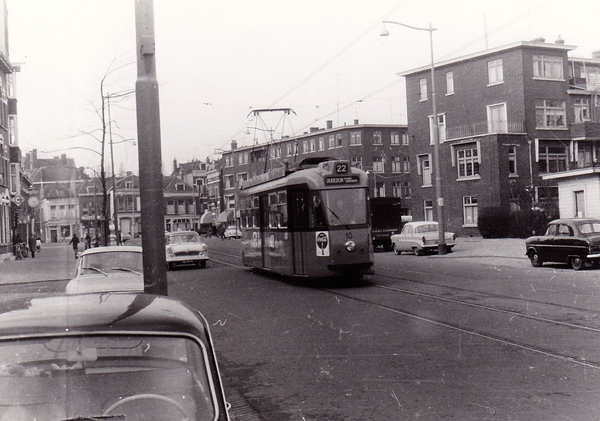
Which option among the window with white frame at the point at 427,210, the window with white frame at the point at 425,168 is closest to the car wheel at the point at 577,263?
the window with white frame at the point at 427,210

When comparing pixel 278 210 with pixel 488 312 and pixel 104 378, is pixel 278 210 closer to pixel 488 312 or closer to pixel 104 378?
pixel 488 312

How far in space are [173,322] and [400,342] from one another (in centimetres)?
602

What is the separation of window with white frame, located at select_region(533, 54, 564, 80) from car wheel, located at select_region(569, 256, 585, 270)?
28504 mm

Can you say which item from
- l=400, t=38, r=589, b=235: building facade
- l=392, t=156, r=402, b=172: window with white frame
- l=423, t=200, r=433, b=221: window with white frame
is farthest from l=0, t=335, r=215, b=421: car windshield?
l=392, t=156, r=402, b=172: window with white frame

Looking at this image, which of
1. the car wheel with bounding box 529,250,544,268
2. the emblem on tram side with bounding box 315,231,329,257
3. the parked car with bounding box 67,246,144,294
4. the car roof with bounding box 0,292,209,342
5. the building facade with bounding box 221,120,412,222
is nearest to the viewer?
the car roof with bounding box 0,292,209,342

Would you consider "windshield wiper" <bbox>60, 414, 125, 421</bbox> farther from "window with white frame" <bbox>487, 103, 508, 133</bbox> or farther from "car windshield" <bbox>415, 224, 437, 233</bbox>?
"window with white frame" <bbox>487, 103, 508, 133</bbox>

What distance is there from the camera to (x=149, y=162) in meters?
5.93

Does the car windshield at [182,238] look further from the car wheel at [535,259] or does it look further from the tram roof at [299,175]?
the car wheel at [535,259]

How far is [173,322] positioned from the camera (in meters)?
3.35

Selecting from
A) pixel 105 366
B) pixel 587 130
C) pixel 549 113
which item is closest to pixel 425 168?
pixel 549 113

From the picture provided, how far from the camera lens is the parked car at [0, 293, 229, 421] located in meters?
3.02

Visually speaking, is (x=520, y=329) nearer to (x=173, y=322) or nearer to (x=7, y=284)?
(x=173, y=322)

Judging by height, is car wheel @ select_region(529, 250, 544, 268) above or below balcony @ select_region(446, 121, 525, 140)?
below

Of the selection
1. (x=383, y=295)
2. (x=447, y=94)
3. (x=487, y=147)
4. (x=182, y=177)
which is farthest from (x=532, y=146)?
(x=182, y=177)
